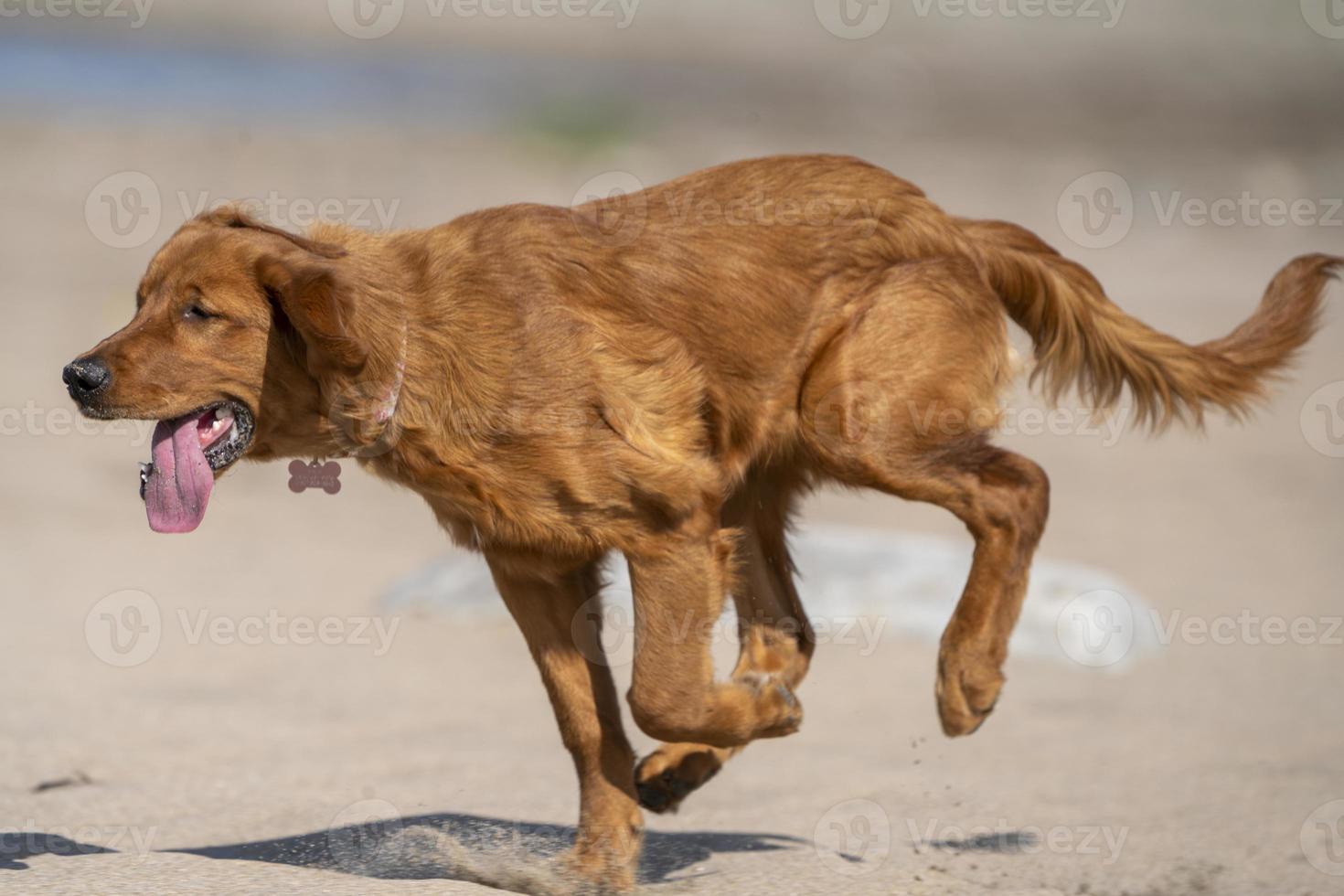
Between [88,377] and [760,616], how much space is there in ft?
8.67

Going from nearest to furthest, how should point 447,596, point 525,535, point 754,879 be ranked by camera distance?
point 525,535 < point 754,879 < point 447,596

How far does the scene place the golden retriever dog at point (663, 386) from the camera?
4742mm

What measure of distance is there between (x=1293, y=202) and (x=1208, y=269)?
11.6 feet

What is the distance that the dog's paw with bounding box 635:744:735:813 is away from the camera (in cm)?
565

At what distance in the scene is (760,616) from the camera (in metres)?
6.19

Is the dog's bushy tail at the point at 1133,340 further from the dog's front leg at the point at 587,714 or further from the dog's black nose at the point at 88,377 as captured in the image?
the dog's black nose at the point at 88,377

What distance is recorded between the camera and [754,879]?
5480 millimetres

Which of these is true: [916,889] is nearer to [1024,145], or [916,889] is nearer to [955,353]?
[955,353]

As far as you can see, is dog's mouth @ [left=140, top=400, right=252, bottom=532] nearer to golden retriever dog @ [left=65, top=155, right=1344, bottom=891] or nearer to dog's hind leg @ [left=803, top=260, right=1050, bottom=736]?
golden retriever dog @ [left=65, top=155, right=1344, bottom=891]

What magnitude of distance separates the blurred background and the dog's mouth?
877 mm

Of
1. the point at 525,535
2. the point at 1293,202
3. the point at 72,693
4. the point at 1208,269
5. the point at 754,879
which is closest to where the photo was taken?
the point at 525,535

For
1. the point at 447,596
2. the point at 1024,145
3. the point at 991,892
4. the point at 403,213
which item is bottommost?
the point at 991,892

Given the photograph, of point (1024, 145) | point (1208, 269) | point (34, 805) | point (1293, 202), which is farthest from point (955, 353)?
point (1024, 145)

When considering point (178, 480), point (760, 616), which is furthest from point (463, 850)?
point (178, 480)
